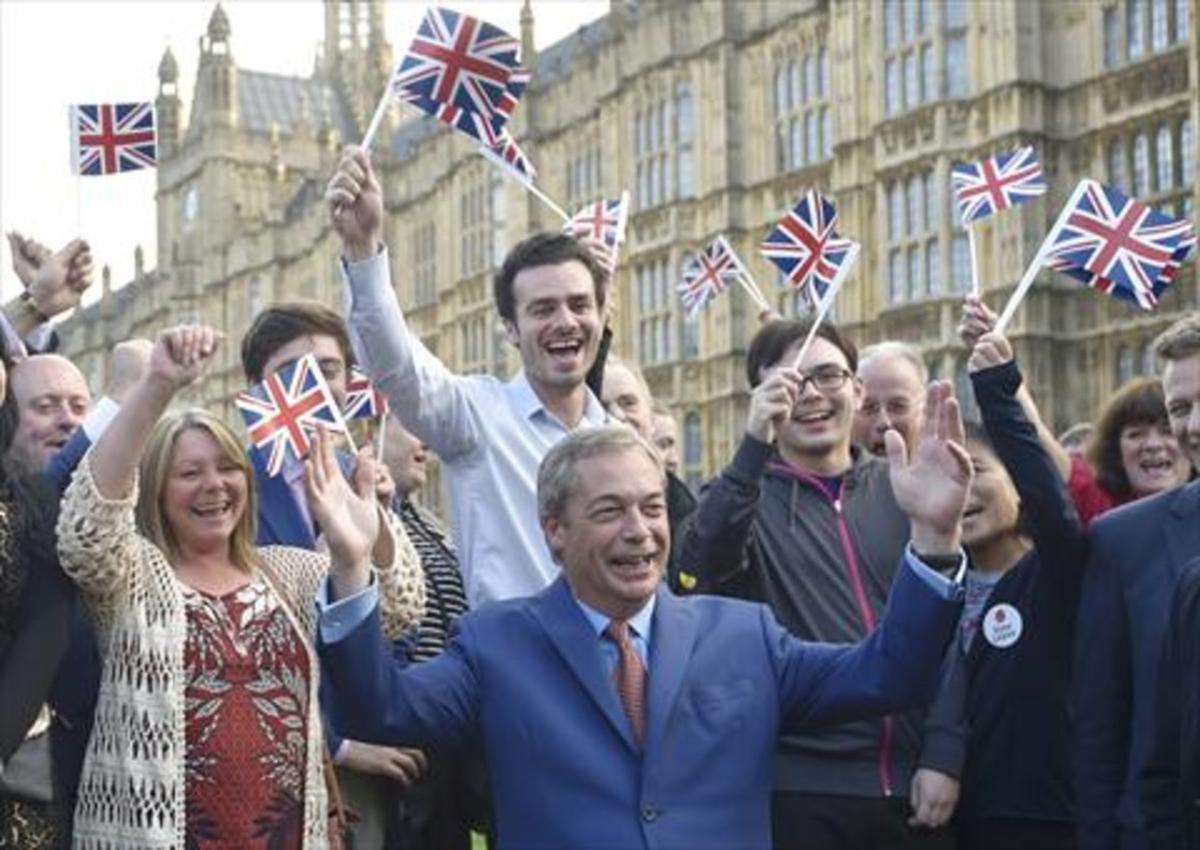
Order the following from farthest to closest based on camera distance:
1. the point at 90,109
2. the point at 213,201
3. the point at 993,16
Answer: the point at 213,201
the point at 993,16
the point at 90,109

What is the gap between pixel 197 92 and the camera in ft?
182

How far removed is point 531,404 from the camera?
15.1 ft

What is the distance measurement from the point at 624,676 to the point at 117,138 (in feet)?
14.0

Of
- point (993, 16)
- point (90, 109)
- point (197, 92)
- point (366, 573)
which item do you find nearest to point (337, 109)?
point (197, 92)

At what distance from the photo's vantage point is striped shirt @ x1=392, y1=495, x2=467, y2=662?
477 centimetres

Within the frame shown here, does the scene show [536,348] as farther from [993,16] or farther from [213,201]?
[213,201]

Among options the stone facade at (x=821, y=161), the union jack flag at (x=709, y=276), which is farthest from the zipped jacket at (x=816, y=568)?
the stone facade at (x=821, y=161)

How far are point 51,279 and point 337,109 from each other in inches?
2252

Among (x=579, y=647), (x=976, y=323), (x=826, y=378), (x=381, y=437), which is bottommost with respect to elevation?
(x=579, y=647)

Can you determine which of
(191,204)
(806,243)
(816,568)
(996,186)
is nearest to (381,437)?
(816,568)

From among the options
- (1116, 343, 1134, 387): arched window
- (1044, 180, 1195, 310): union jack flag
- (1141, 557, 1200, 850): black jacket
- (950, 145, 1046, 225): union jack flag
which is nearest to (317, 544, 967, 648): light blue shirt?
(1141, 557, 1200, 850): black jacket

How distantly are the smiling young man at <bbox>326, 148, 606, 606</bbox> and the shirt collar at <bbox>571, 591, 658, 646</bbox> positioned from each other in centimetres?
99

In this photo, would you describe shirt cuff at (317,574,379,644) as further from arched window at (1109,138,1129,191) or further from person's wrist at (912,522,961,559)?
arched window at (1109,138,1129,191)

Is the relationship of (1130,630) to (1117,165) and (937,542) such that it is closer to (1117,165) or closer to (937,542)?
(937,542)
